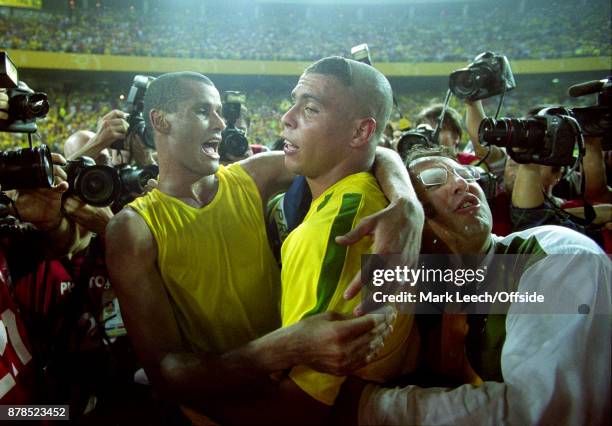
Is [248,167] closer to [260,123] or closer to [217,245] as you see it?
[217,245]

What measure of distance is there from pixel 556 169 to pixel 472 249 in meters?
1.43

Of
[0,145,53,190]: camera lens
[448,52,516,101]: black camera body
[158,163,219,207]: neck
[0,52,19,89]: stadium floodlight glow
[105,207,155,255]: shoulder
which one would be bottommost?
[105,207,155,255]: shoulder

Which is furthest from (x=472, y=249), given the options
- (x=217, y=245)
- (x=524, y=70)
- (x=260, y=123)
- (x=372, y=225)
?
(x=524, y=70)

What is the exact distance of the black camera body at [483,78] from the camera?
281 cm

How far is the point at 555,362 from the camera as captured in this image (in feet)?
4.12

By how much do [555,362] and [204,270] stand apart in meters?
1.25

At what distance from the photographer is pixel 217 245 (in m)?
1.87

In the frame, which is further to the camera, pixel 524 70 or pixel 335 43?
pixel 335 43

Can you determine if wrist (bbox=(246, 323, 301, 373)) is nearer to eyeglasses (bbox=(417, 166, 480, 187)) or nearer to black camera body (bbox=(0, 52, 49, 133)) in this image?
eyeglasses (bbox=(417, 166, 480, 187))

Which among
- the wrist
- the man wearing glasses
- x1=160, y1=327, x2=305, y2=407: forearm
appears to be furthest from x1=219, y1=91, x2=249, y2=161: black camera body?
the man wearing glasses

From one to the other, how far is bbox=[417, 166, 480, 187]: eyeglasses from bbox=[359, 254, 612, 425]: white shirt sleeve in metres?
0.53

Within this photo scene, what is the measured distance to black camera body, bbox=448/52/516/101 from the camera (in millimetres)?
2812

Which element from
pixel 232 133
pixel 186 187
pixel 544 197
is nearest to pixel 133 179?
pixel 186 187

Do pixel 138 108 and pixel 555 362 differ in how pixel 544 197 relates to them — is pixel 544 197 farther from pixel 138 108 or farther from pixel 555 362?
pixel 138 108
